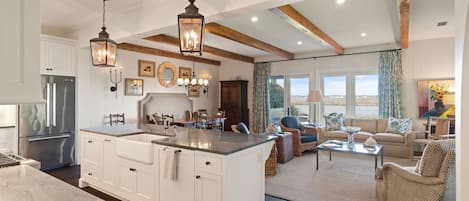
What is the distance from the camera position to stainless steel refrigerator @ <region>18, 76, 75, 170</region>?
4.37 m

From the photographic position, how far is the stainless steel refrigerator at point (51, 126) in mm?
4367

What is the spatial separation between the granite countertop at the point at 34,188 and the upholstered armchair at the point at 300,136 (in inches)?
190

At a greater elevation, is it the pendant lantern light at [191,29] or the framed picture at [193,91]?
the pendant lantern light at [191,29]

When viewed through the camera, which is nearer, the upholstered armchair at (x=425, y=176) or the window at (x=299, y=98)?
the upholstered armchair at (x=425, y=176)

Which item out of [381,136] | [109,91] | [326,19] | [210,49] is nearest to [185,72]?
[210,49]

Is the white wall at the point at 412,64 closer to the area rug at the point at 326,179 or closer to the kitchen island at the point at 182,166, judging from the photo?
the area rug at the point at 326,179

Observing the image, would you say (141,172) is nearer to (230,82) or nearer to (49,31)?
(49,31)

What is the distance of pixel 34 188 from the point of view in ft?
4.66

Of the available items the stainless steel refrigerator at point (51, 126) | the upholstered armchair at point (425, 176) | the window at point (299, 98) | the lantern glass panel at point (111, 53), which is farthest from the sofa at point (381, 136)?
the stainless steel refrigerator at point (51, 126)

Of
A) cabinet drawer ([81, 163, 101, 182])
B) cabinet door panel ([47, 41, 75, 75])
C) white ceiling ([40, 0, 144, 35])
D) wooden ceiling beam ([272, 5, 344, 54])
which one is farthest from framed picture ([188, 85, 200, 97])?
cabinet drawer ([81, 163, 101, 182])

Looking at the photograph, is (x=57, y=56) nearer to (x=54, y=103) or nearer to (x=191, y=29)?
(x=54, y=103)

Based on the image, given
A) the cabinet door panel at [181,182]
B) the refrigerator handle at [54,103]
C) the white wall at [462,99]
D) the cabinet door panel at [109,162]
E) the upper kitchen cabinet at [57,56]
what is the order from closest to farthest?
the white wall at [462,99] → the cabinet door panel at [181,182] → the cabinet door panel at [109,162] → the upper kitchen cabinet at [57,56] → the refrigerator handle at [54,103]

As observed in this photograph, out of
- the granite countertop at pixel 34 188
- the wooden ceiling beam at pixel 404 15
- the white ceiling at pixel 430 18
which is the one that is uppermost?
the white ceiling at pixel 430 18

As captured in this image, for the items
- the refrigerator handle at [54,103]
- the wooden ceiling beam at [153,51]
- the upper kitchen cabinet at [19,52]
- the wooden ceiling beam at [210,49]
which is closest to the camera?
the upper kitchen cabinet at [19,52]
